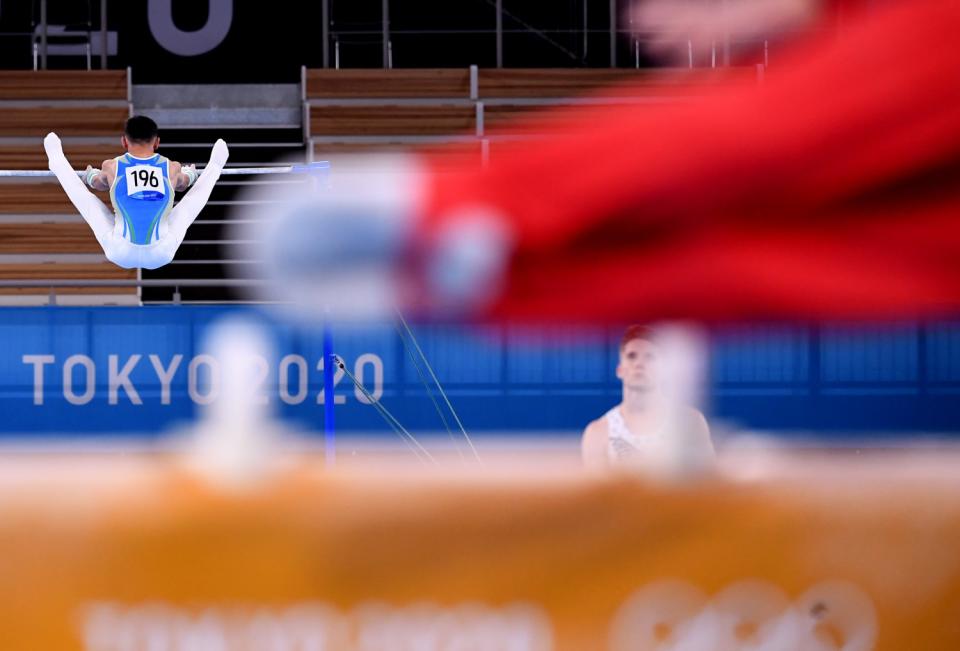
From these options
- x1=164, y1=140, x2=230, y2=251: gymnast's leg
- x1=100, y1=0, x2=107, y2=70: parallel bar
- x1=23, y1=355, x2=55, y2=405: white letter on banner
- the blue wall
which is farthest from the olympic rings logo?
x1=100, y1=0, x2=107, y2=70: parallel bar

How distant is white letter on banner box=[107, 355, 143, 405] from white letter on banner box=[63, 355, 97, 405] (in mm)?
97

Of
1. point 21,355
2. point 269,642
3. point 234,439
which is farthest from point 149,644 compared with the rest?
point 21,355

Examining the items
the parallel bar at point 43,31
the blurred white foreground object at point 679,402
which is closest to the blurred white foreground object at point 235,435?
the blurred white foreground object at point 679,402

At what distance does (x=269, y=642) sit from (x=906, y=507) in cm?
79

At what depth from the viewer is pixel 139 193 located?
3.38 metres

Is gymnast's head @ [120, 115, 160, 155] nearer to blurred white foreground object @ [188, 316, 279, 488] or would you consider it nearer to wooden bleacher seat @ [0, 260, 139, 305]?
blurred white foreground object @ [188, 316, 279, 488]

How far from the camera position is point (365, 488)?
1.41 m

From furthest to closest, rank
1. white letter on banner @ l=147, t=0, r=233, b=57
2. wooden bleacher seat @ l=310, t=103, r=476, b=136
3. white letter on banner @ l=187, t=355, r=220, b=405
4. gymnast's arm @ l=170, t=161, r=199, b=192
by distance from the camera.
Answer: white letter on banner @ l=147, t=0, r=233, b=57 < wooden bleacher seat @ l=310, t=103, r=476, b=136 < white letter on banner @ l=187, t=355, r=220, b=405 < gymnast's arm @ l=170, t=161, r=199, b=192

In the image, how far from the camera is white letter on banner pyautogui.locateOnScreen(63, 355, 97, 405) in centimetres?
695

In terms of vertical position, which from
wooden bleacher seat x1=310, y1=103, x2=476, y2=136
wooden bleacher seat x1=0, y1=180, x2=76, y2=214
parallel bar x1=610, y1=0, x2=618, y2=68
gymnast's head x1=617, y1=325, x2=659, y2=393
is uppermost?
parallel bar x1=610, y1=0, x2=618, y2=68

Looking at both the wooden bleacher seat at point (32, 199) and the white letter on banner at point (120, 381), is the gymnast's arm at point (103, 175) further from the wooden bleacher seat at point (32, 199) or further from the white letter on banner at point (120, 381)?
the wooden bleacher seat at point (32, 199)

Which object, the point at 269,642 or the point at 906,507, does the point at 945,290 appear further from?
the point at 269,642

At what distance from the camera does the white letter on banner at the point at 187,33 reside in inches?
436

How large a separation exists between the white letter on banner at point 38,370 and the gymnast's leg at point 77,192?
357 cm
